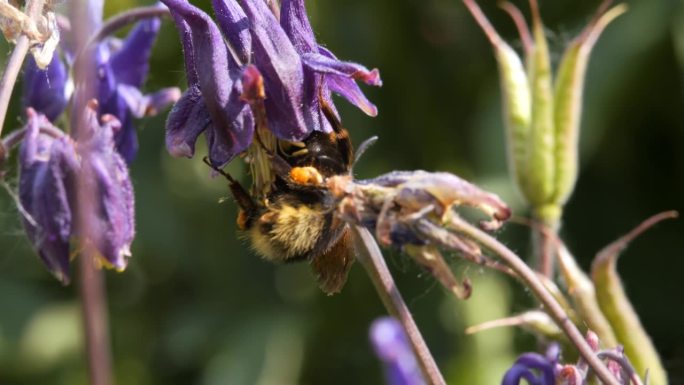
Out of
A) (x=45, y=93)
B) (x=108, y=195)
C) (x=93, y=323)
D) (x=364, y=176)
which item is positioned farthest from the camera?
(x=364, y=176)

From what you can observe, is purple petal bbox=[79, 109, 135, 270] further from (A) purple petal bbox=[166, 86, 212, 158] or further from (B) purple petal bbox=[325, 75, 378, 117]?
(B) purple petal bbox=[325, 75, 378, 117]

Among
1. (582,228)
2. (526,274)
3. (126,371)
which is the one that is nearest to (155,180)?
(126,371)

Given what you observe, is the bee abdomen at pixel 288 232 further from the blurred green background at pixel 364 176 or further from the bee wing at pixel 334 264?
the blurred green background at pixel 364 176

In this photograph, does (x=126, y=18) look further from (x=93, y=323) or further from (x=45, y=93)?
(x=93, y=323)

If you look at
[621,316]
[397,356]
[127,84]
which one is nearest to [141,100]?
[127,84]

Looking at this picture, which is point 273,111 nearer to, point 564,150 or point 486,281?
point 564,150
